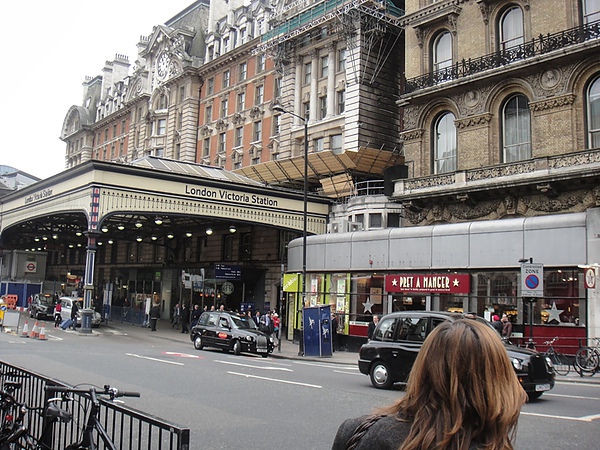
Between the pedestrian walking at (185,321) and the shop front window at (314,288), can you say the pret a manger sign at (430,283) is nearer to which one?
the shop front window at (314,288)

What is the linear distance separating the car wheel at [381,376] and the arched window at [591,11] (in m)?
18.6

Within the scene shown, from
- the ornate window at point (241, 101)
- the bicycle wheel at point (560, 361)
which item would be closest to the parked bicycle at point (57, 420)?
the bicycle wheel at point (560, 361)

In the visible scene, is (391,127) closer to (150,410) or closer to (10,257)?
(150,410)

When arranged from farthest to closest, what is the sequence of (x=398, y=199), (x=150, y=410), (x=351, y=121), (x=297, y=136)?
(x=297, y=136) → (x=351, y=121) → (x=398, y=199) → (x=150, y=410)

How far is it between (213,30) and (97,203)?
103 feet

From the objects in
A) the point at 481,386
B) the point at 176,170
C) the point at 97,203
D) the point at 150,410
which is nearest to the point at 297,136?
the point at 176,170

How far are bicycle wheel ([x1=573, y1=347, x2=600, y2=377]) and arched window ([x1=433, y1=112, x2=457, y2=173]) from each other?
12.8 metres

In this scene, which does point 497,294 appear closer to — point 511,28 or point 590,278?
point 590,278

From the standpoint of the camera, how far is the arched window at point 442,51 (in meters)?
31.0

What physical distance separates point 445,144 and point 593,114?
7430mm

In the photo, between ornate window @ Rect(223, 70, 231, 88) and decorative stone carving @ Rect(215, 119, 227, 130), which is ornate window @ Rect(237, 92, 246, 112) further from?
ornate window @ Rect(223, 70, 231, 88)

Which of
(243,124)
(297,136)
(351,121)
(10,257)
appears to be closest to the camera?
(351,121)

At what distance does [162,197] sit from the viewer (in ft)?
101

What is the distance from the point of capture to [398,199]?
3088 cm
